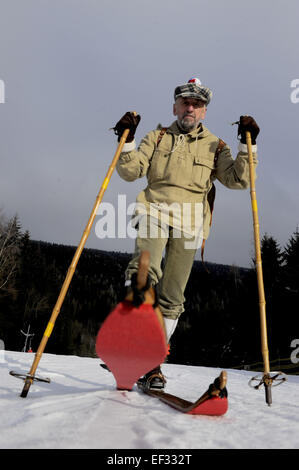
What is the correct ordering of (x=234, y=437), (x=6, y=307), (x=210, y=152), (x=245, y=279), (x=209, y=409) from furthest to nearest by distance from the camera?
1. (x=6, y=307)
2. (x=245, y=279)
3. (x=210, y=152)
4. (x=209, y=409)
5. (x=234, y=437)

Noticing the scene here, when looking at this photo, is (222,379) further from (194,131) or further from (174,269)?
(194,131)

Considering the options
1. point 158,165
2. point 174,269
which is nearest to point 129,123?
point 158,165

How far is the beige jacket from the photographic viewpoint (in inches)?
143

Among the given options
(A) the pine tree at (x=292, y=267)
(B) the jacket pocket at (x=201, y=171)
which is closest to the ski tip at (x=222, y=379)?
(B) the jacket pocket at (x=201, y=171)

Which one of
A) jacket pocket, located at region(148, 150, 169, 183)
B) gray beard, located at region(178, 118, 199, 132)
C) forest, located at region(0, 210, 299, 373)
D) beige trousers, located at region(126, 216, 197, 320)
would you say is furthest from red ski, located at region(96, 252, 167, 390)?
gray beard, located at region(178, 118, 199, 132)

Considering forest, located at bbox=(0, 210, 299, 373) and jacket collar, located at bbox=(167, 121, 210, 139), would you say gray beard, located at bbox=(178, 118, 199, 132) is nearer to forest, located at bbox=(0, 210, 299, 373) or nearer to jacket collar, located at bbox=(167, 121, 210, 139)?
jacket collar, located at bbox=(167, 121, 210, 139)

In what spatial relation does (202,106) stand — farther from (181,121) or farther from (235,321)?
(235,321)

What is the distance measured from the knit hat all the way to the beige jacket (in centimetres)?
33

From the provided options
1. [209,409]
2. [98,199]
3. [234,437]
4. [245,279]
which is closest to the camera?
[234,437]

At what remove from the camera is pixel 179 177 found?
3645mm

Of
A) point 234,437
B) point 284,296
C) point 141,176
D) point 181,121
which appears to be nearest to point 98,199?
point 141,176

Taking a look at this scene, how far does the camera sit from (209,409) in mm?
2191

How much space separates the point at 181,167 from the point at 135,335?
195cm

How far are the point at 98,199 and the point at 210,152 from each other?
4.44 ft
